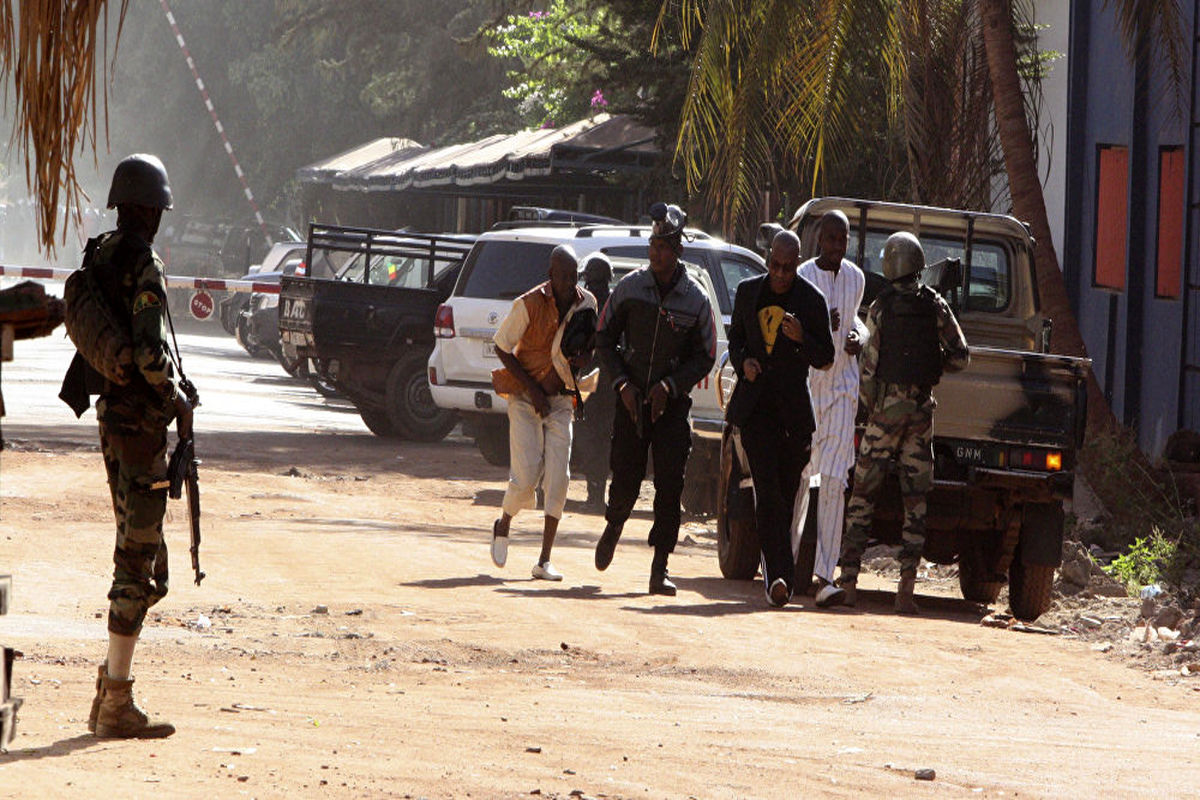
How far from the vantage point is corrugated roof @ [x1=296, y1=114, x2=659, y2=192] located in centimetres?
2670

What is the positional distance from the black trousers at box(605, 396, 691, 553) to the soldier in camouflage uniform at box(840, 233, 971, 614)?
0.95m

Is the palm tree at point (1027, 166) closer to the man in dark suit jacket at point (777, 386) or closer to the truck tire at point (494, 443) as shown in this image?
the man in dark suit jacket at point (777, 386)

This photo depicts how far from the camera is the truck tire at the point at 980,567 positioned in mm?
11078

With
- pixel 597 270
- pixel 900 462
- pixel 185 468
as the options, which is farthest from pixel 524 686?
pixel 597 270

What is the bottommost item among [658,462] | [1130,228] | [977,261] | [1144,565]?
[1144,565]

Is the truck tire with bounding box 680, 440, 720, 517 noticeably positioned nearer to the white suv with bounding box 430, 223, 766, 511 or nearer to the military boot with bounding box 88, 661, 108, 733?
the white suv with bounding box 430, 223, 766, 511

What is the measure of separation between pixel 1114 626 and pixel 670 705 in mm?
4234

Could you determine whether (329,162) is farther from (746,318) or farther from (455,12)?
(746,318)

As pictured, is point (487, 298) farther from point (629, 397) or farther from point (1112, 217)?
point (629, 397)

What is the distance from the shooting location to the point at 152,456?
250 inches

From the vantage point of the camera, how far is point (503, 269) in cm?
1720

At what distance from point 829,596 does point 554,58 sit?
20.9 meters

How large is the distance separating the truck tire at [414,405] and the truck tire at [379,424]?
0.29 metres

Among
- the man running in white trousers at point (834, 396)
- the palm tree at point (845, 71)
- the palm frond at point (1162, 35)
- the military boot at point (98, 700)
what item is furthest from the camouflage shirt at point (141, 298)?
the palm frond at point (1162, 35)
